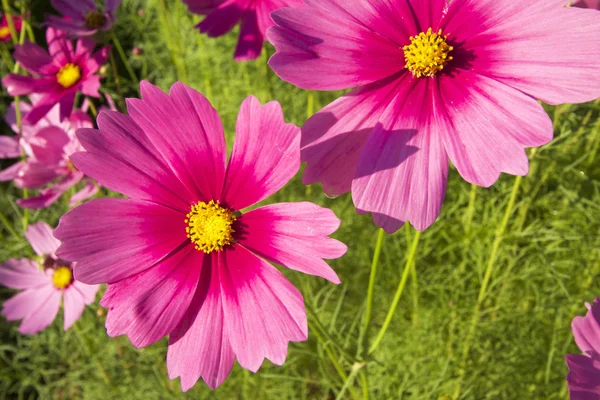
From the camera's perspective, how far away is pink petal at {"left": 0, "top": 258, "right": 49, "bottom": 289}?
4.25 feet

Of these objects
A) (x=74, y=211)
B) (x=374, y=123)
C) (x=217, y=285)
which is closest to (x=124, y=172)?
(x=74, y=211)

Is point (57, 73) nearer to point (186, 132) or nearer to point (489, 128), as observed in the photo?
point (186, 132)

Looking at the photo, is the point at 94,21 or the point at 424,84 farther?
the point at 94,21

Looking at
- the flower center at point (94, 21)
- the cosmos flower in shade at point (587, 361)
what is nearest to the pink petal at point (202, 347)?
the cosmos flower in shade at point (587, 361)

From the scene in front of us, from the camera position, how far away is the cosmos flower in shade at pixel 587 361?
68 cm

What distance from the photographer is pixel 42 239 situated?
1314 mm

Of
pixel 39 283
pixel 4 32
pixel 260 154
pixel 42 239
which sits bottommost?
pixel 39 283

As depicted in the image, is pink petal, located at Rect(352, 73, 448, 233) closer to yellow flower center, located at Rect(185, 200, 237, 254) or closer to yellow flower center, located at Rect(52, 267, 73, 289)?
yellow flower center, located at Rect(185, 200, 237, 254)

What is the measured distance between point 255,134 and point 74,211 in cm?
24

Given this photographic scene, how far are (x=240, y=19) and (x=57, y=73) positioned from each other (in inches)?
19.2

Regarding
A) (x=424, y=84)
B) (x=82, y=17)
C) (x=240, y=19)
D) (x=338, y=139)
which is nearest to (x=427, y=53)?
(x=424, y=84)

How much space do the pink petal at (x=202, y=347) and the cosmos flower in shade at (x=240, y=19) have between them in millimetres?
535

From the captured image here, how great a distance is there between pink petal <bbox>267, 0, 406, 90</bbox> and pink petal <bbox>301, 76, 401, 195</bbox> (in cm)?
3

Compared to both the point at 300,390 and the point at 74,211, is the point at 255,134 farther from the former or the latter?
the point at 300,390
